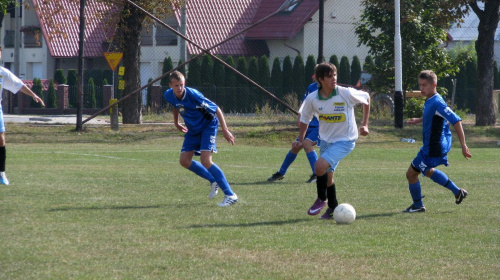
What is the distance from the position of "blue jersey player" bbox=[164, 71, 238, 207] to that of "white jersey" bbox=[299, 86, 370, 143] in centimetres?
126

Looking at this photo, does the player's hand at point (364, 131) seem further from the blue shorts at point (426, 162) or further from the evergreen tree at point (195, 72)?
the evergreen tree at point (195, 72)

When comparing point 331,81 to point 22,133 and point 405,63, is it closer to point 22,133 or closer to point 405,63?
point 22,133

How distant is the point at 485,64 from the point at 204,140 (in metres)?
16.4

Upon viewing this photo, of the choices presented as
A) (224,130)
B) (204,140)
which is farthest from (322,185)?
(204,140)

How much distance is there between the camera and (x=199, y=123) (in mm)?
9273

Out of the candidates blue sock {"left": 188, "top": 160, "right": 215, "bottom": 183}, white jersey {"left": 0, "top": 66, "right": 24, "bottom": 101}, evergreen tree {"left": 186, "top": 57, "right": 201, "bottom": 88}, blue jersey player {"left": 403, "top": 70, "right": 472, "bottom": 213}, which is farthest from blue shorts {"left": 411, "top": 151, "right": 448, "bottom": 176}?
evergreen tree {"left": 186, "top": 57, "right": 201, "bottom": 88}

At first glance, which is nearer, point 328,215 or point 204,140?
point 328,215

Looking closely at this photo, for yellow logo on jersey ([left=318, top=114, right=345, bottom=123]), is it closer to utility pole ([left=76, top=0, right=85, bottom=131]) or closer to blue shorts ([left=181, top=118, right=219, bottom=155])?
blue shorts ([left=181, top=118, right=219, bottom=155])

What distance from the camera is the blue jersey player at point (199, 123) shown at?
900 centimetres

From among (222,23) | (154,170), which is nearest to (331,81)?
(154,170)

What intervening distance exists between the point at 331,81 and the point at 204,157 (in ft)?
6.51

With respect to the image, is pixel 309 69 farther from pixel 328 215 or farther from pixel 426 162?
pixel 328 215

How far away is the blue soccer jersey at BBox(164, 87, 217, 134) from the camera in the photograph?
30.1ft

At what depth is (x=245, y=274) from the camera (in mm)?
5457
